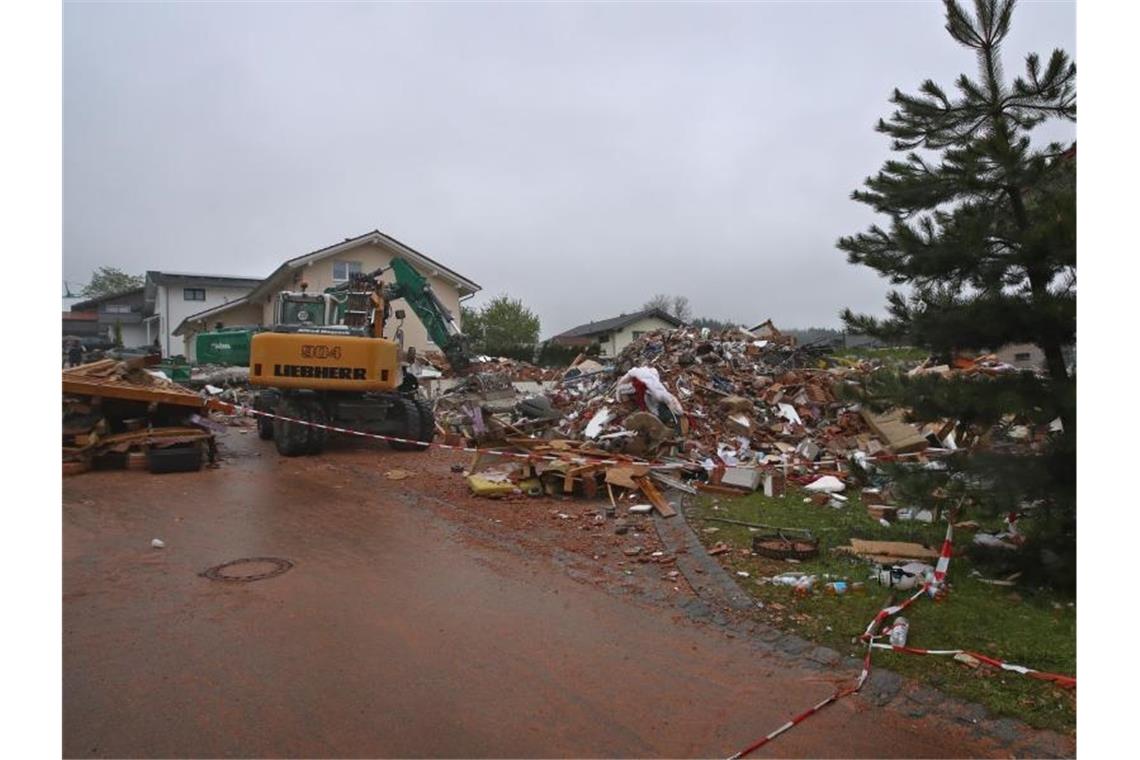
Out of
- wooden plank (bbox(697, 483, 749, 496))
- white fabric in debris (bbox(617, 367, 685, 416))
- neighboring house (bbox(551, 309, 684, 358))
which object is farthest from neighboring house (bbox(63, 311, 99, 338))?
wooden plank (bbox(697, 483, 749, 496))

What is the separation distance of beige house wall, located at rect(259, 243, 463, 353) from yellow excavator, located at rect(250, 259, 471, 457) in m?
14.2

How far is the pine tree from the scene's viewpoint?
15.1ft

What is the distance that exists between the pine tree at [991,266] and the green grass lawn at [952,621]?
48 centimetres

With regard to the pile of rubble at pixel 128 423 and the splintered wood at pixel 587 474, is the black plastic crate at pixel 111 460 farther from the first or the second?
the splintered wood at pixel 587 474

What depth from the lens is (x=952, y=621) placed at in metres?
4.73

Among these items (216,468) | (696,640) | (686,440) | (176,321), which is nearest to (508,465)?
(686,440)

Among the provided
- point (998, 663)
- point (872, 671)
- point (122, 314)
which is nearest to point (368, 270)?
point (872, 671)

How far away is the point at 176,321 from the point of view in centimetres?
3803

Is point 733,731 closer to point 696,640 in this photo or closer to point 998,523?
point 696,640

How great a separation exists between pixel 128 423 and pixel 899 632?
37.1 feet

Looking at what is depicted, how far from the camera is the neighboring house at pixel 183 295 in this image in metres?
37.4

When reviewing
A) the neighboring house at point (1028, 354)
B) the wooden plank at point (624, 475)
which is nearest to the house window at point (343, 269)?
the wooden plank at point (624, 475)

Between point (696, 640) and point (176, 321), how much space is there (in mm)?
40590

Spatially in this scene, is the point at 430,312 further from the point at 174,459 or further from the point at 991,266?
the point at 991,266
